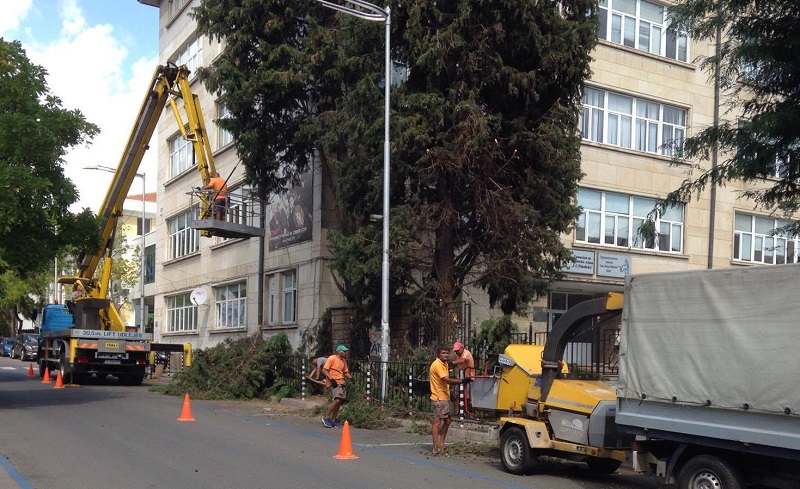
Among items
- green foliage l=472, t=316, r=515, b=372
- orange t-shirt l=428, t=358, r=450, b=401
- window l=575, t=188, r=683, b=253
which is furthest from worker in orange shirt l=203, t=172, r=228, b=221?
orange t-shirt l=428, t=358, r=450, b=401

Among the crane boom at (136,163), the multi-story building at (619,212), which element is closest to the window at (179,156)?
the multi-story building at (619,212)

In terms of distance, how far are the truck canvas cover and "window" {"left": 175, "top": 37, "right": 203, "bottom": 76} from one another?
103 feet

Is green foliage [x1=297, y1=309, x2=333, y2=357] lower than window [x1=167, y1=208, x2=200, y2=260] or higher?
lower

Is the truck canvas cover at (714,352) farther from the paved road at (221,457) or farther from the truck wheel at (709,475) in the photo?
the paved road at (221,457)

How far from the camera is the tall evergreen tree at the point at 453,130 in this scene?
63.1 feet

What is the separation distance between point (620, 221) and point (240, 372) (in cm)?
1373

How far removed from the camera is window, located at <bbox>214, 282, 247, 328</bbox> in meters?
34.2

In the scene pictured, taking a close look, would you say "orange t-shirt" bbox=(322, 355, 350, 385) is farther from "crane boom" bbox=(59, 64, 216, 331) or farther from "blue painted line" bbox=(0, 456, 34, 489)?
"crane boom" bbox=(59, 64, 216, 331)

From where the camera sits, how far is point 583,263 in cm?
2792

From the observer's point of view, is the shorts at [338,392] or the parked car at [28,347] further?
the parked car at [28,347]

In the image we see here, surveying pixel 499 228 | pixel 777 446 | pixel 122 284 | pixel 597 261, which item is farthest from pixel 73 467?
pixel 122 284

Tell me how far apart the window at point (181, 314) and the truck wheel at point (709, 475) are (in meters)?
32.9

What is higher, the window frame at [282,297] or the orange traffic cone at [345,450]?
the window frame at [282,297]

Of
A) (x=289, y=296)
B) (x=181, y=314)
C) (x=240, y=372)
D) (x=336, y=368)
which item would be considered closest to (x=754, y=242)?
(x=289, y=296)
